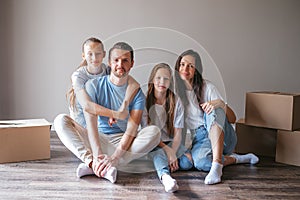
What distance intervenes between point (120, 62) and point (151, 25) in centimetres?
98

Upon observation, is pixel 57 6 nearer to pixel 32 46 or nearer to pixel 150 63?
pixel 32 46

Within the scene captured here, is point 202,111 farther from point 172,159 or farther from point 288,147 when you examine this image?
point 288,147

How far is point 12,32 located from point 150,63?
4.17 feet

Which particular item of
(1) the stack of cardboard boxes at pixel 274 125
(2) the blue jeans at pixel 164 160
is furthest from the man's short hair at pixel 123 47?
(1) the stack of cardboard boxes at pixel 274 125

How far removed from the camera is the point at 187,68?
1745 mm

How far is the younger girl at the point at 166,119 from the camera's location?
1.71 meters

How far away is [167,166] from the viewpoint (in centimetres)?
170

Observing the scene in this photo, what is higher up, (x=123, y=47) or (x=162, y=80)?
(x=123, y=47)

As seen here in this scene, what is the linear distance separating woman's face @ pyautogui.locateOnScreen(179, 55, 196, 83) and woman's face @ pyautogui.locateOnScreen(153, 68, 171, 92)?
0.07 metres

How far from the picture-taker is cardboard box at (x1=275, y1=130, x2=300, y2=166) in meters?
1.91

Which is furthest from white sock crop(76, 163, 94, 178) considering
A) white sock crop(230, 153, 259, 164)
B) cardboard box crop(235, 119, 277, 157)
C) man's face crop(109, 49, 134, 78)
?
cardboard box crop(235, 119, 277, 157)

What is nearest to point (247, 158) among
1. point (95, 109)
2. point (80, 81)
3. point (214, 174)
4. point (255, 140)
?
point (255, 140)

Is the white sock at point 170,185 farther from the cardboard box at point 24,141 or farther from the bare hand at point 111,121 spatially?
the cardboard box at point 24,141

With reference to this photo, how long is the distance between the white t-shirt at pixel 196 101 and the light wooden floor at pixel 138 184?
265mm
